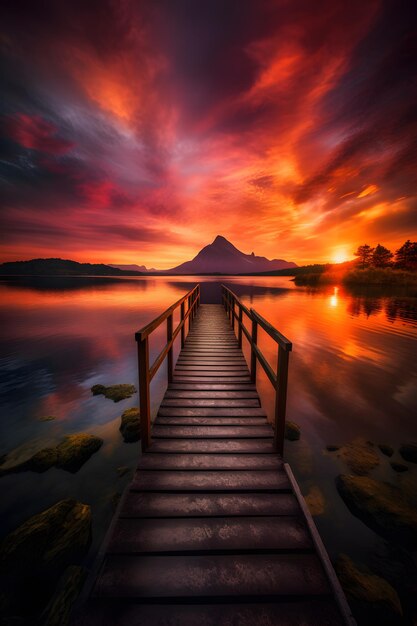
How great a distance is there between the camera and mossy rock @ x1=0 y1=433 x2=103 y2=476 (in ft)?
14.5

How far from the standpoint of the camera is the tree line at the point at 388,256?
5553 centimetres

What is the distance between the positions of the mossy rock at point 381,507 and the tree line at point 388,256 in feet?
210

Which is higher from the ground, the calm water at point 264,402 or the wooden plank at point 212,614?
the wooden plank at point 212,614

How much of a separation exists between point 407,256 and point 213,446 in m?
72.3

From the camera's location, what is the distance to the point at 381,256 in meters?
62.4

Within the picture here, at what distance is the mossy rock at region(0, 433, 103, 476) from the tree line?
66165 mm

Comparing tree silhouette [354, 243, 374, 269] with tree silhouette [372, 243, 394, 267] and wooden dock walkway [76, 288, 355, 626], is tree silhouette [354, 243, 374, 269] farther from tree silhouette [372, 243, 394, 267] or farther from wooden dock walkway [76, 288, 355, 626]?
wooden dock walkway [76, 288, 355, 626]

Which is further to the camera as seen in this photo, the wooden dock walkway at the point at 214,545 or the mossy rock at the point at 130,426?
the mossy rock at the point at 130,426

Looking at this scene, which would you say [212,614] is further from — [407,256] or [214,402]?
[407,256]

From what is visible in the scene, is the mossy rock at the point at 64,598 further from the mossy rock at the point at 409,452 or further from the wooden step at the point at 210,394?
the mossy rock at the point at 409,452


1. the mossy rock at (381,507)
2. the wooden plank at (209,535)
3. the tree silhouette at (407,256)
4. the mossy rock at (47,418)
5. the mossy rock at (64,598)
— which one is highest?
the tree silhouette at (407,256)

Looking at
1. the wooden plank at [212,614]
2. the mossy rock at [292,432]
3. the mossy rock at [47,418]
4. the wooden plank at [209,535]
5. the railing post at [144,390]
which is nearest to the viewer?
the wooden plank at [212,614]

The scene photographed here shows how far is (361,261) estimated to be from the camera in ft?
226

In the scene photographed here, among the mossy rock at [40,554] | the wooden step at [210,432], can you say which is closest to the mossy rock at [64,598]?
the mossy rock at [40,554]
